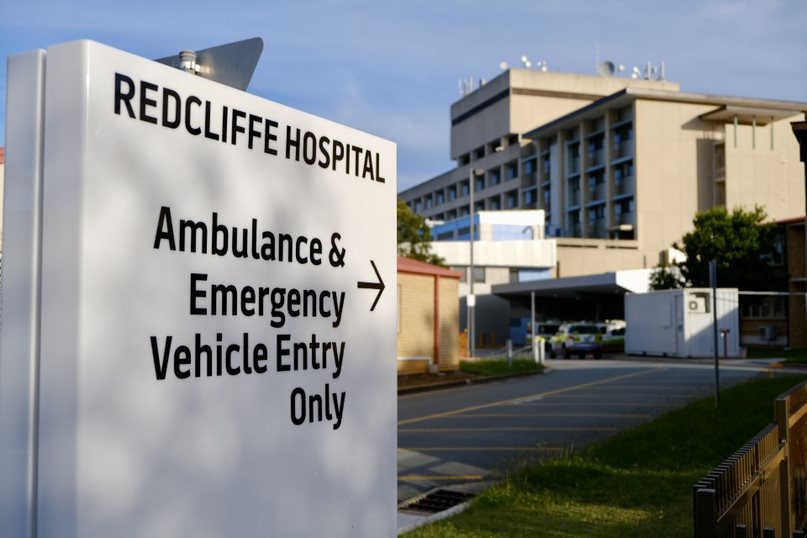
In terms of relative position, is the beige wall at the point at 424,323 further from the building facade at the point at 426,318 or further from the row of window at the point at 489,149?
the row of window at the point at 489,149

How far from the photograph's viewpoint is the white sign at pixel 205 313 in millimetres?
2082

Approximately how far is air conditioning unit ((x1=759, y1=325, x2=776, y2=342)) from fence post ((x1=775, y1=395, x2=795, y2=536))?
149 feet

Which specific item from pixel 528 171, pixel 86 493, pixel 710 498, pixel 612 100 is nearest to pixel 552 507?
pixel 710 498

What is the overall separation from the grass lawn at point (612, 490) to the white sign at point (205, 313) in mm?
4398

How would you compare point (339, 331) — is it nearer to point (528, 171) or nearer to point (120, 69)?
point (120, 69)

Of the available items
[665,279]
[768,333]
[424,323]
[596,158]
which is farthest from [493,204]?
[424,323]

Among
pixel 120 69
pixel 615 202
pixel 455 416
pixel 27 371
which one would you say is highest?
pixel 615 202

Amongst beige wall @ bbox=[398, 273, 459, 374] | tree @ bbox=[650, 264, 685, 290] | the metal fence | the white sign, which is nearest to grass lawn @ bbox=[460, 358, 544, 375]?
beige wall @ bbox=[398, 273, 459, 374]

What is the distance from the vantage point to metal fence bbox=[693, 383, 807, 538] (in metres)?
3.61

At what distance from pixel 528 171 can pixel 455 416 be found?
71655mm

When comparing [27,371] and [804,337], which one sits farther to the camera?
[804,337]

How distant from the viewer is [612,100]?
67875 mm

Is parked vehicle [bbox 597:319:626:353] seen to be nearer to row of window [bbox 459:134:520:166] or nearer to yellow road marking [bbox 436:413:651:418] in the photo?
yellow road marking [bbox 436:413:651:418]

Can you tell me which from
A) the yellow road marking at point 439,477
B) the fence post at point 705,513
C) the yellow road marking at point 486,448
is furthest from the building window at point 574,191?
the fence post at point 705,513
